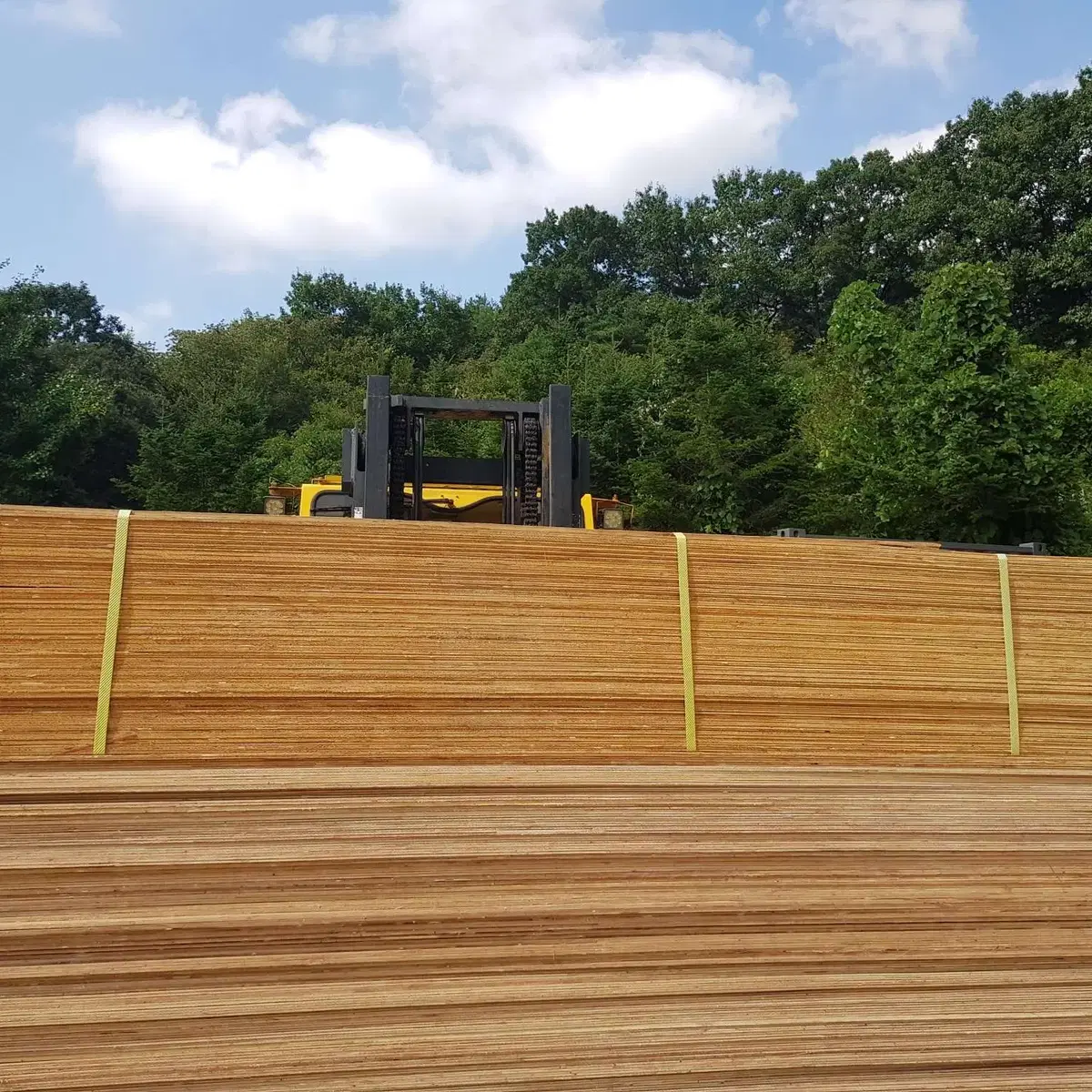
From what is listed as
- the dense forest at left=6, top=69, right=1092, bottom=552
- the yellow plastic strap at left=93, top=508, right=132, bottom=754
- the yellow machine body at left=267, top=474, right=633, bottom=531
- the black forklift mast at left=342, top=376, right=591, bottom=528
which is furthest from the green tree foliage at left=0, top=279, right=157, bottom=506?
the yellow plastic strap at left=93, top=508, right=132, bottom=754

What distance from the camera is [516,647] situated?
2533 mm

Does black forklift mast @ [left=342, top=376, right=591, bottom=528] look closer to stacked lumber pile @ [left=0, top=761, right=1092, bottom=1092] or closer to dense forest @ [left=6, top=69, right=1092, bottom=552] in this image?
stacked lumber pile @ [left=0, top=761, right=1092, bottom=1092]

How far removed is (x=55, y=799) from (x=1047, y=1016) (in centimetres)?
248

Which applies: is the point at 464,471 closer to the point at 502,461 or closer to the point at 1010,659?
the point at 502,461

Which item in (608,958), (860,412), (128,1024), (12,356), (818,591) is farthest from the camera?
(12,356)

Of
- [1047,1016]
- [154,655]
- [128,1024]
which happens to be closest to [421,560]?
[154,655]

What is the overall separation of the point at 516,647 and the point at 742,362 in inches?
641

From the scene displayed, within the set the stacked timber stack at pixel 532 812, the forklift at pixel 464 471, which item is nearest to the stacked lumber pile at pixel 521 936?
the stacked timber stack at pixel 532 812

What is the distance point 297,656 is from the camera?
2.42 m

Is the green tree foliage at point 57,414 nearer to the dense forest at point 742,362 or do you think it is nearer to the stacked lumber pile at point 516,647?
the dense forest at point 742,362

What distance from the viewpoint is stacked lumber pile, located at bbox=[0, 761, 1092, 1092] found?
6.41 feet

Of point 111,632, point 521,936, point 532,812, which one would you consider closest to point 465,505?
point 111,632

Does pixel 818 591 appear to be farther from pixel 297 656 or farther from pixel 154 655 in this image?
pixel 154 655

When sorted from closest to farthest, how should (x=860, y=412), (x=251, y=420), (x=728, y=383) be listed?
(x=860, y=412) < (x=728, y=383) < (x=251, y=420)
